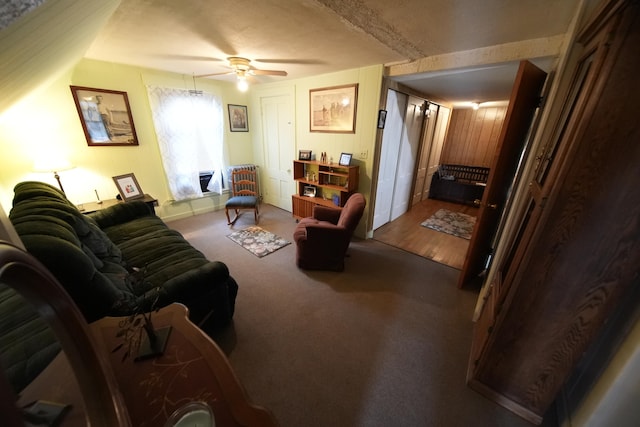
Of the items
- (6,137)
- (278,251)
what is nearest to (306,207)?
(278,251)

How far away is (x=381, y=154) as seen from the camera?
3174mm

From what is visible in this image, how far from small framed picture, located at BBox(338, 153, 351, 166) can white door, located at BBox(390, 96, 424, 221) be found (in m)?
1.04

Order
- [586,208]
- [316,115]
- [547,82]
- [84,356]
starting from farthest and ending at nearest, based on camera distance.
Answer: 1. [316,115]
2. [547,82]
3. [586,208]
4. [84,356]

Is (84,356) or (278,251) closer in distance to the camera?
(84,356)

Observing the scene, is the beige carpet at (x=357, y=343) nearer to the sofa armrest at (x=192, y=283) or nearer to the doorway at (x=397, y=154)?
the sofa armrest at (x=192, y=283)

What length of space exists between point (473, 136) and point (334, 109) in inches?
160

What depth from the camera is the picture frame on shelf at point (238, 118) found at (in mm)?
4215

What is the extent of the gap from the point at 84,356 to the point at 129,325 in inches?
16.3

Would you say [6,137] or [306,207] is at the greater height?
[6,137]

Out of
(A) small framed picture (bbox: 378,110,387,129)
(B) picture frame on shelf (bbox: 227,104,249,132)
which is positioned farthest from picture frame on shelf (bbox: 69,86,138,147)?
(A) small framed picture (bbox: 378,110,387,129)

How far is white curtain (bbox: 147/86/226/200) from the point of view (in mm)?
3406

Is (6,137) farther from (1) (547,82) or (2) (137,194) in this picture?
(1) (547,82)

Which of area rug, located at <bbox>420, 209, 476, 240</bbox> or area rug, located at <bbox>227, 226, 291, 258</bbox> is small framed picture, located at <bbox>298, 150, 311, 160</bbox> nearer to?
area rug, located at <bbox>227, 226, 291, 258</bbox>

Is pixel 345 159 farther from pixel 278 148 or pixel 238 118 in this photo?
pixel 238 118
